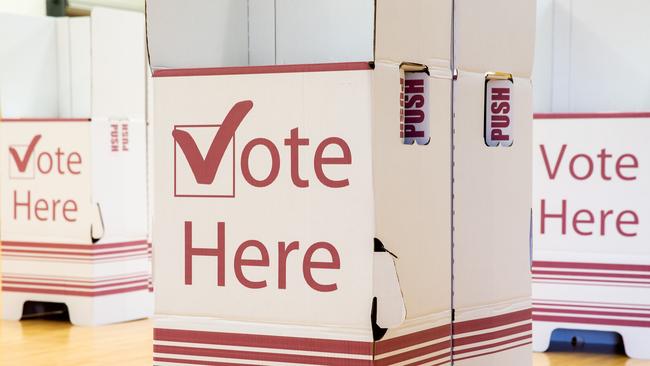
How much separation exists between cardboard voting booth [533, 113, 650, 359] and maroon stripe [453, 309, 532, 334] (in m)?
2.40

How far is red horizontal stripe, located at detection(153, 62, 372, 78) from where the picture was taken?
1.94 m

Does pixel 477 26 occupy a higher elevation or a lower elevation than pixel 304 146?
higher

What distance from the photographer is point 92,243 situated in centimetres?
571

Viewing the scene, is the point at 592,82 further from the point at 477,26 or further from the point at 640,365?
the point at 477,26

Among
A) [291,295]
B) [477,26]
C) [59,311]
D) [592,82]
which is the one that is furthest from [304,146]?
[59,311]

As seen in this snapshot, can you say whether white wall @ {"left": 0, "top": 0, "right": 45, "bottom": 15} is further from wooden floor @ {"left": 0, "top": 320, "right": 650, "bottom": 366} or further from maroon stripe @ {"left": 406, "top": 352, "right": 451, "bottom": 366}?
maroon stripe @ {"left": 406, "top": 352, "right": 451, "bottom": 366}

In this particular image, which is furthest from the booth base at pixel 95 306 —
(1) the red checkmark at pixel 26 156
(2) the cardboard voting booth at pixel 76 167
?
(1) the red checkmark at pixel 26 156

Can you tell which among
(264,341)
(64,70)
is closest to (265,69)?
(264,341)

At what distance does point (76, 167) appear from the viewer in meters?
5.74

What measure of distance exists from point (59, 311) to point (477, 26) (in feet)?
13.9

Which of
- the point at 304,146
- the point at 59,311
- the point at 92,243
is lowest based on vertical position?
the point at 59,311

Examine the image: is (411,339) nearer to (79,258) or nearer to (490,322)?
(490,322)

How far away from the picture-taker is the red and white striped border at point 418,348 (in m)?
1.96

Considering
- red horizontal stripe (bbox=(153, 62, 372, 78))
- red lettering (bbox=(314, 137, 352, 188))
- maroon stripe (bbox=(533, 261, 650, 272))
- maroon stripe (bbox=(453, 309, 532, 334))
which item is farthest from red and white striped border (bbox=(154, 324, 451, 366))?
maroon stripe (bbox=(533, 261, 650, 272))
